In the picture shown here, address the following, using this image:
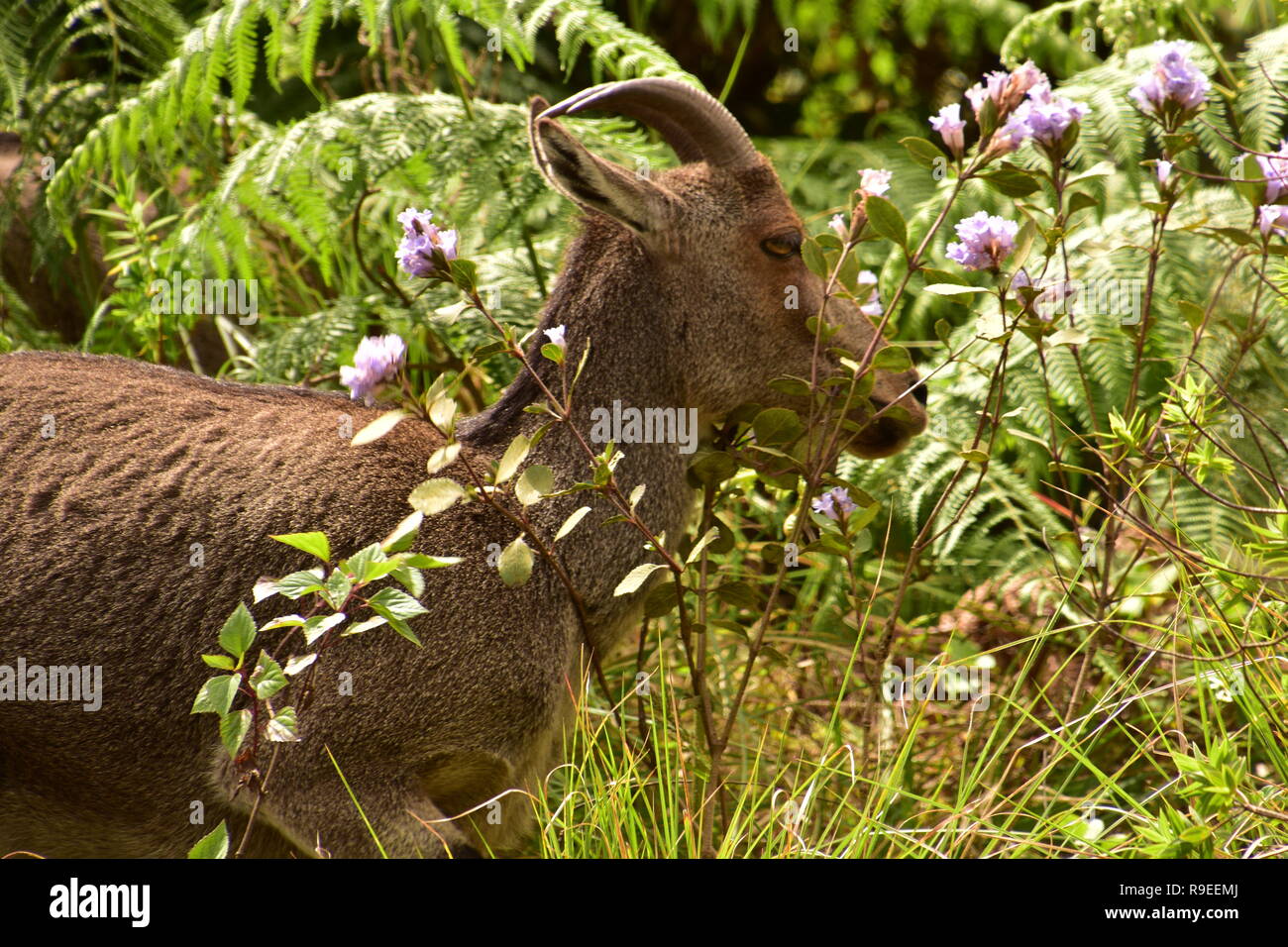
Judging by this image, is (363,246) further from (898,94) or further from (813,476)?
(898,94)

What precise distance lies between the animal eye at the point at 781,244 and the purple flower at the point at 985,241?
0.79m

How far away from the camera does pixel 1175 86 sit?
11.6ft

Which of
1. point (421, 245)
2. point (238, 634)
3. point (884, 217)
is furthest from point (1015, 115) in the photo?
point (238, 634)

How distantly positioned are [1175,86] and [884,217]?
3.09 feet

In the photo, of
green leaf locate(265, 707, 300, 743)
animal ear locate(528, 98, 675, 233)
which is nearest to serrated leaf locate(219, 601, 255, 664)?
green leaf locate(265, 707, 300, 743)

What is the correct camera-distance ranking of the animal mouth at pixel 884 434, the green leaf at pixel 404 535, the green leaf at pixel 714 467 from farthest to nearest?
the animal mouth at pixel 884 434
the green leaf at pixel 714 467
the green leaf at pixel 404 535

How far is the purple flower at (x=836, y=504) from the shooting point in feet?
12.6

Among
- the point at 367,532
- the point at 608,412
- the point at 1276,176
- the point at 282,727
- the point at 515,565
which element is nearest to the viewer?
the point at 282,727

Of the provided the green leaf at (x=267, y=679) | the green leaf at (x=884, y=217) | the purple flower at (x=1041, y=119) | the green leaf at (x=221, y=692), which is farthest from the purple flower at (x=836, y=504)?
the green leaf at (x=221, y=692)

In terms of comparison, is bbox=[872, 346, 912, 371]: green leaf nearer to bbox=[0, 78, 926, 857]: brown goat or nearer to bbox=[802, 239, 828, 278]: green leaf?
bbox=[802, 239, 828, 278]: green leaf

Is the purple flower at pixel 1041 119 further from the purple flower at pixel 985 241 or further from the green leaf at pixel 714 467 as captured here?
the green leaf at pixel 714 467

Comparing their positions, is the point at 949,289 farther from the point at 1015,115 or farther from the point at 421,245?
the point at 421,245

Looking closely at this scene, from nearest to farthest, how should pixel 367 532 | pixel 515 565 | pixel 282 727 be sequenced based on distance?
pixel 282 727 → pixel 515 565 → pixel 367 532
